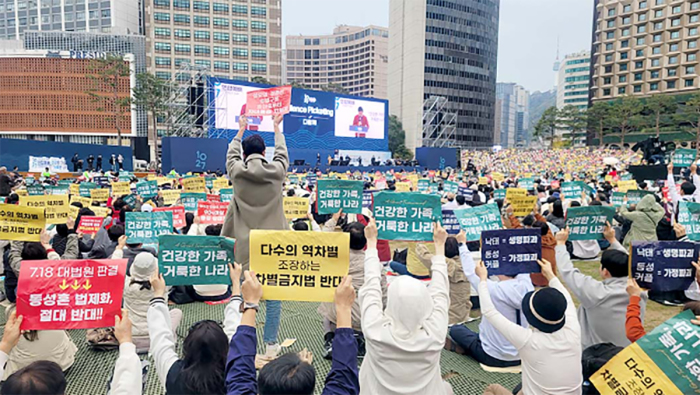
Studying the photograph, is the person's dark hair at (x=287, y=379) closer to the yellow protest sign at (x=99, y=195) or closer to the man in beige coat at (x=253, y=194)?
the man in beige coat at (x=253, y=194)

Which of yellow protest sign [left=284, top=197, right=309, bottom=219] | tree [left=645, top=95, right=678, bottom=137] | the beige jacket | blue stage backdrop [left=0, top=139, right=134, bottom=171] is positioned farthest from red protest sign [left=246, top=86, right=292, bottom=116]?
tree [left=645, top=95, right=678, bottom=137]

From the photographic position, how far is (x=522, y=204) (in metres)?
7.12

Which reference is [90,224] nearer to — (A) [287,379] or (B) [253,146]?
(B) [253,146]

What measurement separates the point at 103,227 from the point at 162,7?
192ft

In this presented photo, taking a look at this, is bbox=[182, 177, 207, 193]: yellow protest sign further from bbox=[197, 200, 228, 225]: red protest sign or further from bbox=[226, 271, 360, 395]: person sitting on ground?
bbox=[226, 271, 360, 395]: person sitting on ground

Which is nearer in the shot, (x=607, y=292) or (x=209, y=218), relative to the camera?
(x=607, y=292)

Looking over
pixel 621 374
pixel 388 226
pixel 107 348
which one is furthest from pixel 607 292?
pixel 107 348

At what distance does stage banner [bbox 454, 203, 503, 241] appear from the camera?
4652mm

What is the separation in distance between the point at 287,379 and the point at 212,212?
18.2 ft

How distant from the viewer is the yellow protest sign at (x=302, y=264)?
2.81m

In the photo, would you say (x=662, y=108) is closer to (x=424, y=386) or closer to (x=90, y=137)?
(x=424, y=386)

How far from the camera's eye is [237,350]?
1936mm

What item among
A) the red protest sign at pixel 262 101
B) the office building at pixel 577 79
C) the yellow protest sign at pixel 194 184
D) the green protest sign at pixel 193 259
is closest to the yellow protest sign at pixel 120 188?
the yellow protest sign at pixel 194 184

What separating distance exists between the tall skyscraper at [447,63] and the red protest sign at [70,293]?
6886cm
